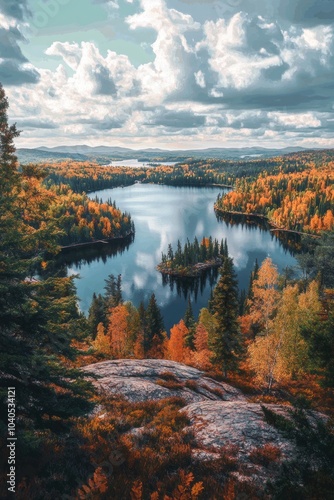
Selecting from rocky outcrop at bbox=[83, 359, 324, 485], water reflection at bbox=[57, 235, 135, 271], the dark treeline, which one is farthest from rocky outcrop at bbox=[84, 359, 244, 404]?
water reflection at bbox=[57, 235, 135, 271]

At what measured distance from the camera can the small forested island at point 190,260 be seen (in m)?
119

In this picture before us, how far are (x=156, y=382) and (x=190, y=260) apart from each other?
10401 centimetres

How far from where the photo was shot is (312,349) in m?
12.7

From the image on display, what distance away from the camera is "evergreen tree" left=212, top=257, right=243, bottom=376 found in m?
32.8

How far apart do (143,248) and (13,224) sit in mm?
141991

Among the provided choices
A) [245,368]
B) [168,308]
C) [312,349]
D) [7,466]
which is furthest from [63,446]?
[168,308]

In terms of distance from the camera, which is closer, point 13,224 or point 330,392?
point 13,224

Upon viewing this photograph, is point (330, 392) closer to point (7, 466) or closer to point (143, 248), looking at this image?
point (7, 466)

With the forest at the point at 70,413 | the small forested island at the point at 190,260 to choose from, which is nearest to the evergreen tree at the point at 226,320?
the forest at the point at 70,413

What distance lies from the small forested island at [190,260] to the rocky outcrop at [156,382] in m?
90.2

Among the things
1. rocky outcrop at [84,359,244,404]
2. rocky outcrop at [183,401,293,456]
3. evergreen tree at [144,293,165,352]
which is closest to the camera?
rocky outcrop at [183,401,293,456]

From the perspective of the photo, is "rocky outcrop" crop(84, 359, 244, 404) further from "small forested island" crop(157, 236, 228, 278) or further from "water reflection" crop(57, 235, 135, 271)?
"water reflection" crop(57, 235, 135, 271)

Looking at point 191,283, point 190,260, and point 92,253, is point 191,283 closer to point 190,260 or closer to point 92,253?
point 190,260

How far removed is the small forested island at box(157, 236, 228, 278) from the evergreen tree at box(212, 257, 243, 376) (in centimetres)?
8439
